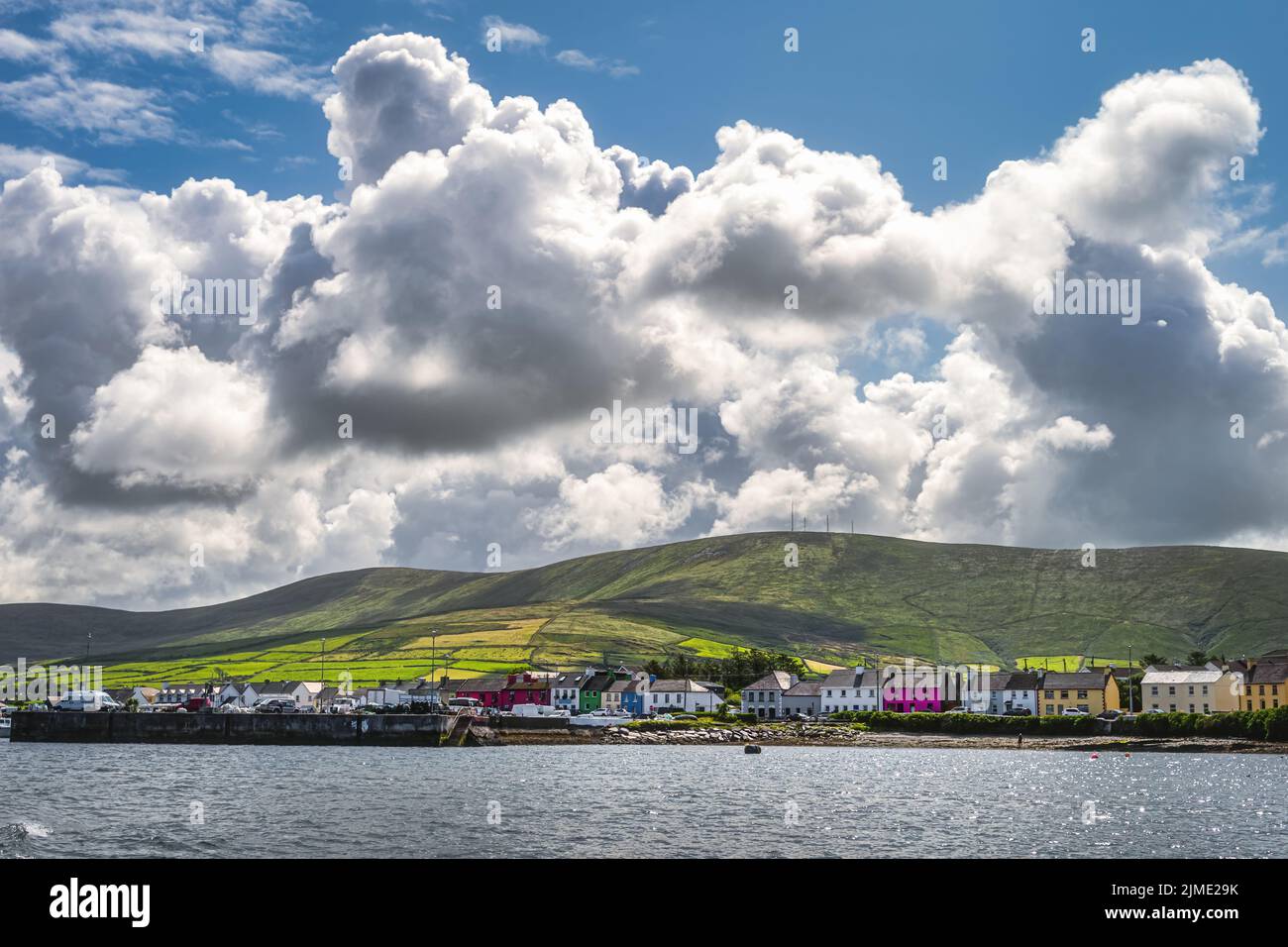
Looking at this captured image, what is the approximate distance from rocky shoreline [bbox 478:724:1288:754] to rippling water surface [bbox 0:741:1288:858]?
22.4 meters

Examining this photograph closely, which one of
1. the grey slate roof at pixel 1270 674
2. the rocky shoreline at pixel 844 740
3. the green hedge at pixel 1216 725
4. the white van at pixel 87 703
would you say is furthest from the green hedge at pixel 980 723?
the white van at pixel 87 703

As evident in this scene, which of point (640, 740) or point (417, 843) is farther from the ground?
point (417, 843)

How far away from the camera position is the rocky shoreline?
142250 millimetres

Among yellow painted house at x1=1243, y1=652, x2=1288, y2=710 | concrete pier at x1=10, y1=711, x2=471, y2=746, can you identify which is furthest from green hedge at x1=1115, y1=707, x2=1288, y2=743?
concrete pier at x1=10, y1=711, x2=471, y2=746

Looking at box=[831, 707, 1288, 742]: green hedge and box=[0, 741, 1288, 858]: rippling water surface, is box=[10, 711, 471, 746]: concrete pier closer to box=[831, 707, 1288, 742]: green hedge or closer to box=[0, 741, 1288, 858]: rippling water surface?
box=[0, 741, 1288, 858]: rippling water surface

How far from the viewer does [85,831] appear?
56.8 meters

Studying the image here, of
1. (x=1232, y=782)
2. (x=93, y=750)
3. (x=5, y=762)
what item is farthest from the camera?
(x=93, y=750)

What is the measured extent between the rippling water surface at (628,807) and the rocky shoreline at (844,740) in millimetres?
22389
